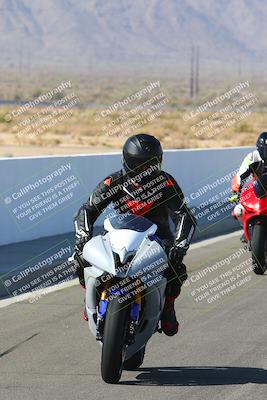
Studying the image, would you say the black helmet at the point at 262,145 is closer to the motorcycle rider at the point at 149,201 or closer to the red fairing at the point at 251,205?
the red fairing at the point at 251,205

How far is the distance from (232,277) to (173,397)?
622cm

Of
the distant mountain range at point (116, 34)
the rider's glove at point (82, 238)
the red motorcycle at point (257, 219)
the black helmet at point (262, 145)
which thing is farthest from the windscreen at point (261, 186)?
the distant mountain range at point (116, 34)

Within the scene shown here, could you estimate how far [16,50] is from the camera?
174m

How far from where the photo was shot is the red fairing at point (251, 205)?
43.4 feet

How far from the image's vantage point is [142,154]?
7.75 m

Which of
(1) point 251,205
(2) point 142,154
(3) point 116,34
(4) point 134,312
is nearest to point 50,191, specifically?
(1) point 251,205

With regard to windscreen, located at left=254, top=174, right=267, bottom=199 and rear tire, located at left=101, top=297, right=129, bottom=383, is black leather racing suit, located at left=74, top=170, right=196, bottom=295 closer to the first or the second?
rear tire, located at left=101, top=297, right=129, bottom=383

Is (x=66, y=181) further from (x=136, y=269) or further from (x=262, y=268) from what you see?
(x=136, y=269)

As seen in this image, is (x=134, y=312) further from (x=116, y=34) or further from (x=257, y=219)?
(x=116, y=34)

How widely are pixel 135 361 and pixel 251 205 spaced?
18.6 feet

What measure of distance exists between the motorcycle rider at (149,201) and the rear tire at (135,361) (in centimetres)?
25

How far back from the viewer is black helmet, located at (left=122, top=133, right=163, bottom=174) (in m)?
7.77

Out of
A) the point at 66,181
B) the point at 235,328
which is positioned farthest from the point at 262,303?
the point at 66,181

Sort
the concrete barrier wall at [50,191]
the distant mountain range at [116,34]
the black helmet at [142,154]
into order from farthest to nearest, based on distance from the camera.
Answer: the distant mountain range at [116,34] < the concrete barrier wall at [50,191] < the black helmet at [142,154]
